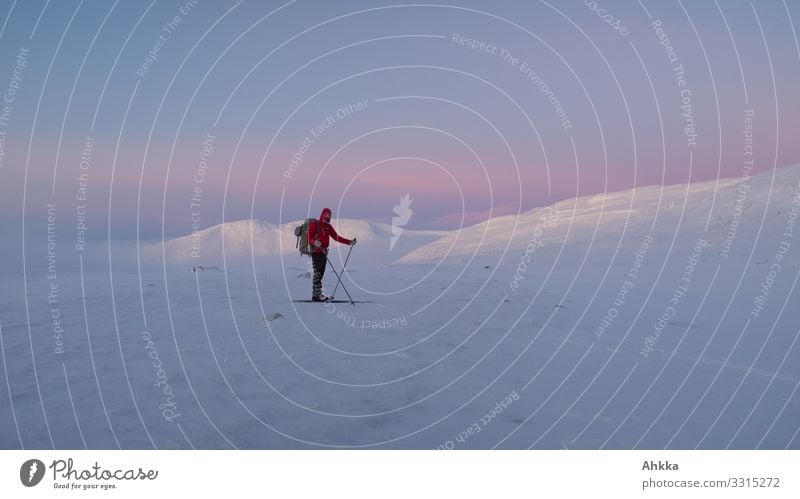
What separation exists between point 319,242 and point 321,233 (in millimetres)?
329

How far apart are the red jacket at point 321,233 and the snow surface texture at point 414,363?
1.80 meters

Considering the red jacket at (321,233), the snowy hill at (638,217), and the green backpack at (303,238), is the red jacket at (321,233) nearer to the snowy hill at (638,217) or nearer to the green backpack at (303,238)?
the green backpack at (303,238)

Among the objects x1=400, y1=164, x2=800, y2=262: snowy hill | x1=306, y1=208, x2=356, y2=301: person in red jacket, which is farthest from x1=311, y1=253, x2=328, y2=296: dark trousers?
x1=400, y1=164, x2=800, y2=262: snowy hill

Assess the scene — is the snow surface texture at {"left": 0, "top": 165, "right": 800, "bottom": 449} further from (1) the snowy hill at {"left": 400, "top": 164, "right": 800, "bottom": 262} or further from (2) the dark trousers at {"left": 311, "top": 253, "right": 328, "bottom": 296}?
(1) the snowy hill at {"left": 400, "top": 164, "right": 800, "bottom": 262}

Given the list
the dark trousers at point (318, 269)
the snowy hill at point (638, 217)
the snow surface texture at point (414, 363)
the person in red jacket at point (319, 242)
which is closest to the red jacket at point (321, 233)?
the person in red jacket at point (319, 242)

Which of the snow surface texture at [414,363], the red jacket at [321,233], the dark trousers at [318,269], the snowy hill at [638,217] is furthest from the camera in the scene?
the snowy hill at [638,217]

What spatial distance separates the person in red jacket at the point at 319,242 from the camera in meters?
14.8

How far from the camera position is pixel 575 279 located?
19.4 metres

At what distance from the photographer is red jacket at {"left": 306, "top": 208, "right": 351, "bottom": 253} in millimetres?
14938

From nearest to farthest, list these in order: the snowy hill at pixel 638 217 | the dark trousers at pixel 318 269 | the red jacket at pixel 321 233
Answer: the dark trousers at pixel 318 269 < the red jacket at pixel 321 233 < the snowy hill at pixel 638 217

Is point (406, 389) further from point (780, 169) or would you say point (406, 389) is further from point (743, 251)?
point (780, 169)

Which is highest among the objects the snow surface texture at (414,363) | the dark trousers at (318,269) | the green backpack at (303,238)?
the green backpack at (303,238)

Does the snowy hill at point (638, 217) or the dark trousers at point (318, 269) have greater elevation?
the snowy hill at point (638, 217)

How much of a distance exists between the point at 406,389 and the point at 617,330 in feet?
20.0
